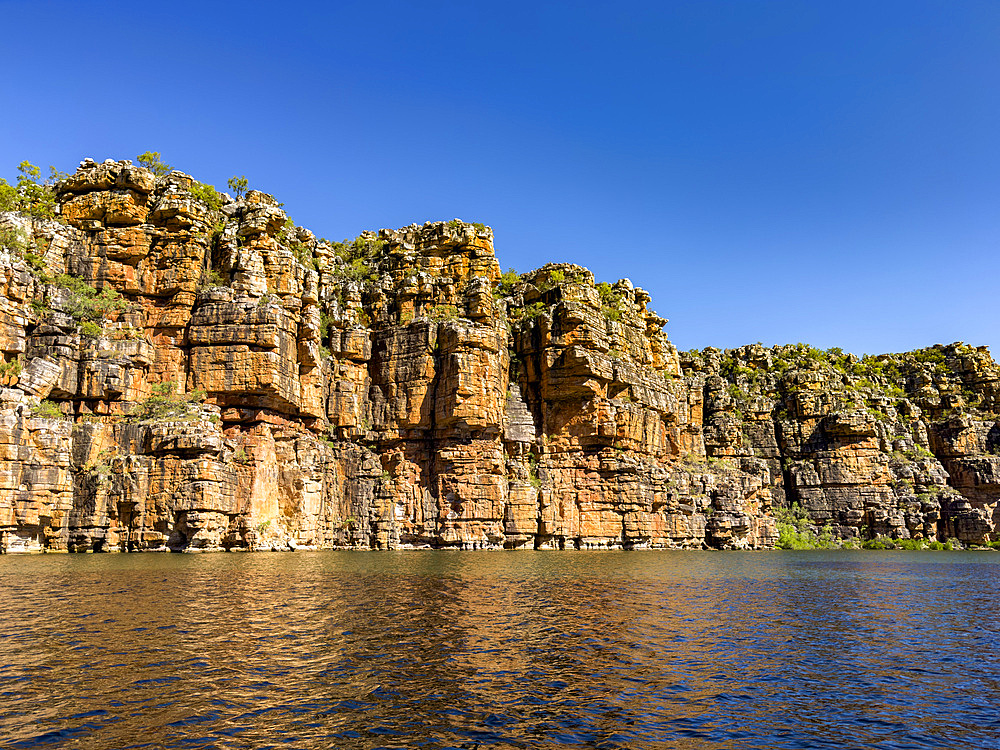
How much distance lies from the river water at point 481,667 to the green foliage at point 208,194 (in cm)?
6218

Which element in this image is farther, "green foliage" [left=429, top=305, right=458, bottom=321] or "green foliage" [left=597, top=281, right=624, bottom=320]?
"green foliage" [left=597, top=281, right=624, bottom=320]

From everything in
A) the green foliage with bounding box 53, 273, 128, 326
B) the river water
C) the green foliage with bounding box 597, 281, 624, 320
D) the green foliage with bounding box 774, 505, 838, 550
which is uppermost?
the green foliage with bounding box 597, 281, 624, 320

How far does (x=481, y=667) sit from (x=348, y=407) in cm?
7113

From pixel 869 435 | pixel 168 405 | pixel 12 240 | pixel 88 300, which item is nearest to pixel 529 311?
pixel 168 405

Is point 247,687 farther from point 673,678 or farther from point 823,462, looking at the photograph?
point 823,462

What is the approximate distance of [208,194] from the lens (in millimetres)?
91250

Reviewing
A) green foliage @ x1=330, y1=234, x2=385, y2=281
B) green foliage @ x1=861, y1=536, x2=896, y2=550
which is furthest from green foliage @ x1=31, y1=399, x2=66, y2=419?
green foliage @ x1=861, y1=536, x2=896, y2=550

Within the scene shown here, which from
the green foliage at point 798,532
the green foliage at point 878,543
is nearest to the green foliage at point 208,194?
the green foliage at point 798,532

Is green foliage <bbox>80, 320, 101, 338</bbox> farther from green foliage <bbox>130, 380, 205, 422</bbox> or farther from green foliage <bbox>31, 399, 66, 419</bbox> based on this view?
green foliage <bbox>31, 399, 66, 419</bbox>

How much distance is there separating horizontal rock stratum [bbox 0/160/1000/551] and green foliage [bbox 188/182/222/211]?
0.42 metres

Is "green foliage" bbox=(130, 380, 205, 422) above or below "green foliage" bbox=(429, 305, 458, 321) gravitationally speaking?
below

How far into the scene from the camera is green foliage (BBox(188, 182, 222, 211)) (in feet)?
288

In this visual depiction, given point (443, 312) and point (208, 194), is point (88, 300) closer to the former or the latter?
point (208, 194)

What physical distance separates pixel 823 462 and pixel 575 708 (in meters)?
125
